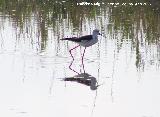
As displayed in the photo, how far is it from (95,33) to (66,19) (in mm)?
5798

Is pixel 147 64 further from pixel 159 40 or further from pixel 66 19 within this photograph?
pixel 66 19

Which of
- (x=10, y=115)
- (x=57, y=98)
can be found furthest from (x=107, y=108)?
(x=10, y=115)

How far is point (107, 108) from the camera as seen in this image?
830 centimetres

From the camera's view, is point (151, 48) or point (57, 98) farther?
point (151, 48)

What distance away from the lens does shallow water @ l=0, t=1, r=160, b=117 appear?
828 centimetres

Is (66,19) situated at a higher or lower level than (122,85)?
higher

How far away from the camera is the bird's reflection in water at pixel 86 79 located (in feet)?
32.0

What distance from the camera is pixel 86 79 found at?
1029 centimetres

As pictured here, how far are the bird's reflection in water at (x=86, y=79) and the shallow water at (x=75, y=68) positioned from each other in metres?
0.02

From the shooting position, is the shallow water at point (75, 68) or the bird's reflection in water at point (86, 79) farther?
the bird's reflection in water at point (86, 79)

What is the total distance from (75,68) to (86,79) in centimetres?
103

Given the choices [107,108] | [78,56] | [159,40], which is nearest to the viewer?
[107,108]

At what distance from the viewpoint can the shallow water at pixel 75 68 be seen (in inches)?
326

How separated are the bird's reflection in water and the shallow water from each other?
2 cm
